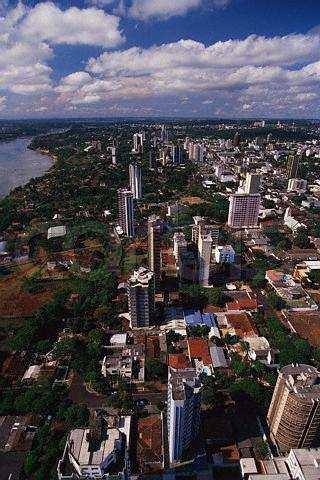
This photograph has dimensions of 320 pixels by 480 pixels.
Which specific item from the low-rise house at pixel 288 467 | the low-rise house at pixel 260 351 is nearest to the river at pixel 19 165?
the low-rise house at pixel 260 351

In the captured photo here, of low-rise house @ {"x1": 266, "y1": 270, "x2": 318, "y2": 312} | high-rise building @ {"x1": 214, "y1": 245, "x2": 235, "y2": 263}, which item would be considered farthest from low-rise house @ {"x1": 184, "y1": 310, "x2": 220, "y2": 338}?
high-rise building @ {"x1": 214, "y1": 245, "x2": 235, "y2": 263}

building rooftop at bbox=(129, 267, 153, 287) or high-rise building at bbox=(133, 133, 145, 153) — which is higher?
building rooftop at bbox=(129, 267, 153, 287)

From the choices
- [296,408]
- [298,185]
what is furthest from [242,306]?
[298,185]

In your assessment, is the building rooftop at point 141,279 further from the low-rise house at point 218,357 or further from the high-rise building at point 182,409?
the high-rise building at point 182,409

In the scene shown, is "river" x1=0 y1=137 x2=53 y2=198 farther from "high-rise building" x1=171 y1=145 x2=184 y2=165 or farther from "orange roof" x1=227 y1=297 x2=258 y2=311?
"orange roof" x1=227 y1=297 x2=258 y2=311

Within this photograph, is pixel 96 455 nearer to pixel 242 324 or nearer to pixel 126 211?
pixel 242 324

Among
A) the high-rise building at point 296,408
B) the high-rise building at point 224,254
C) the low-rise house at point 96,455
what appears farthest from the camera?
the high-rise building at point 224,254
